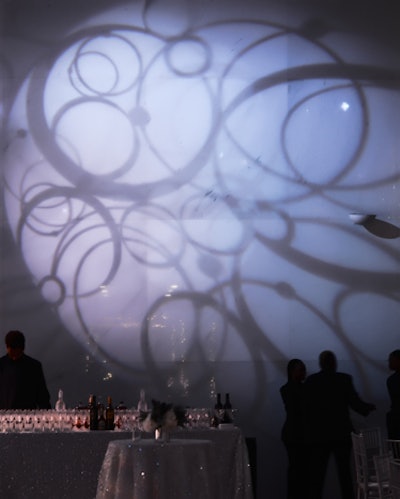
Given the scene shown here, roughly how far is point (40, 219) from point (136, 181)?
0.81 metres

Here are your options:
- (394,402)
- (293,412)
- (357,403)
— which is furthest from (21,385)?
(394,402)

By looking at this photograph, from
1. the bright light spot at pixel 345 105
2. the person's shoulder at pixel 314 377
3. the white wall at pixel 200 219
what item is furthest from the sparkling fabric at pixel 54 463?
the bright light spot at pixel 345 105

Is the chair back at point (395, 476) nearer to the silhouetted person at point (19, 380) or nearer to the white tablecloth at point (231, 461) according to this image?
the white tablecloth at point (231, 461)

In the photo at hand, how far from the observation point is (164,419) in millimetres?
5270

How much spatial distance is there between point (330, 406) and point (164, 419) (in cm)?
234

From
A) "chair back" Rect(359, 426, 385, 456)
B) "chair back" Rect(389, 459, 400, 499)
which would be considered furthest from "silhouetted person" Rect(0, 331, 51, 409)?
"chair back" Rect(389, 459, 400, 499)

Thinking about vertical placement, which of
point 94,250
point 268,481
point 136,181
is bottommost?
point 268,481

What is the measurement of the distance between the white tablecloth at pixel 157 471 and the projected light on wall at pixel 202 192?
2777 mm

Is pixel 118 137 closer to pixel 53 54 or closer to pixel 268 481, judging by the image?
pixel 53 54

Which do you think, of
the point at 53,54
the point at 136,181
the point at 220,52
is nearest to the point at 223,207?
the point at 136,181

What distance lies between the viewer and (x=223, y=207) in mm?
8070

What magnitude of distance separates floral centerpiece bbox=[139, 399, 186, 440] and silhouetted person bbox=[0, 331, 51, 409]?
5.60 feet

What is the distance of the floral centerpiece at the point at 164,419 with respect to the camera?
5.27 metres

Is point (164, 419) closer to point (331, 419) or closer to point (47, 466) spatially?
point (47, 466)
